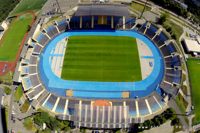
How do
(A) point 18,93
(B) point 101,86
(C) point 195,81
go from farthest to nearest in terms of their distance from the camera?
(C) point 195,81, (B) point 101,86, (A) point 18,93

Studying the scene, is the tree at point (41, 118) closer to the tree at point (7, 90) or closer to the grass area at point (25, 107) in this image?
the grass area at point (25, 107)

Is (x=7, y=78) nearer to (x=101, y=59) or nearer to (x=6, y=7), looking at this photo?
(x=101, y=59)

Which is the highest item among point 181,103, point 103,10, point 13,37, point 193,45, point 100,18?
point 103,10

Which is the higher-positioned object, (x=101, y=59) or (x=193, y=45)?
(x=193, y=45)

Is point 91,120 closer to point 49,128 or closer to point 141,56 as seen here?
point 49,128

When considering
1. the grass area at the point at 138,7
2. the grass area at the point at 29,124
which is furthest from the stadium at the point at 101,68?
the grass area at the point at 138,7

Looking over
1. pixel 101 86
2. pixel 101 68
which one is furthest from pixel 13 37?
pixel 101 86
